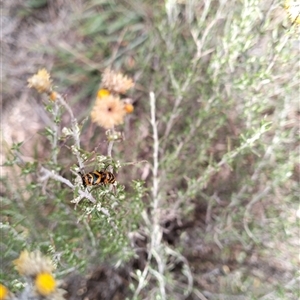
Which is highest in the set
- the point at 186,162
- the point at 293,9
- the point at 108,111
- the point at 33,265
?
the point at 293,9

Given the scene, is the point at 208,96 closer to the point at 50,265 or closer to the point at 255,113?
the point at 255,113

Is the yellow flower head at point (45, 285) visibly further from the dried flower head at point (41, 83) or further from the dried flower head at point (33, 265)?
the dried flower head at point (41, 83)

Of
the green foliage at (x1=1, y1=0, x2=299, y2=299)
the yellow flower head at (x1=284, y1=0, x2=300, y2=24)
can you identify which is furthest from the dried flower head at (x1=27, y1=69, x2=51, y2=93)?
the yellow flower head at (x1=284, y1=0, x2=300, y2=24)

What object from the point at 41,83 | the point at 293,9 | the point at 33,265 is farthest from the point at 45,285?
the point at 293,9

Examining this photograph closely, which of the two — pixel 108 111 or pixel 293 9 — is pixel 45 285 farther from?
pixel 293 9

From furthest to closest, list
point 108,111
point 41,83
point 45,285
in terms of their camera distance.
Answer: point 108,111, point 41,83, point 45,285

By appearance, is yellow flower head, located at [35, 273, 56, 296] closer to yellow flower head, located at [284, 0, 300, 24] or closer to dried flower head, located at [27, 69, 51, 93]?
dried flower head, located at [27, 69, 51, 93]

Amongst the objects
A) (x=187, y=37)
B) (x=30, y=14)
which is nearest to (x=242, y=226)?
(x=187, y=37)
